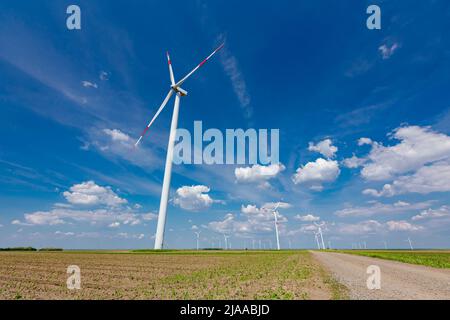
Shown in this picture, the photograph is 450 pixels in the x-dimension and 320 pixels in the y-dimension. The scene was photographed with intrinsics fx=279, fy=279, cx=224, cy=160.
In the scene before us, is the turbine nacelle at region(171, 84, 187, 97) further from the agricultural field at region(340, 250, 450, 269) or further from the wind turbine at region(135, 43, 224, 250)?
the agricultural field at region(340, 250, 450, 269)

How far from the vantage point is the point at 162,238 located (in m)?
88.8

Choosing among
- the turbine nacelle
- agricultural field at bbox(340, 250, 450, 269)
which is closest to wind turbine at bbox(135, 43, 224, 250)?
the turbine nacelle

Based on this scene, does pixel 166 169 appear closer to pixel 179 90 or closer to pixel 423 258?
pixel 179 90

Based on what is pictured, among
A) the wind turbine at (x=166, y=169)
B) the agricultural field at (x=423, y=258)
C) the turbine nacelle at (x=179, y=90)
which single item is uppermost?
the turbine nacelle at (x=179, y=90)

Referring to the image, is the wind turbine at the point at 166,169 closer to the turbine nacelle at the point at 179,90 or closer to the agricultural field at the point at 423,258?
the turbine nacelle at the point at 179,90

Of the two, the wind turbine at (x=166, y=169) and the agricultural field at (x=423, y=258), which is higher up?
the wind turbine at (x=166, y=169)

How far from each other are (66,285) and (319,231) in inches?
7368

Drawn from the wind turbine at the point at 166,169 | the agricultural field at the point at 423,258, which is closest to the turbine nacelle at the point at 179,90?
the wind turbine at the point at 166,169

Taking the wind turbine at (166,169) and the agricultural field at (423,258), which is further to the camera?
the wind turbine at (166,169)

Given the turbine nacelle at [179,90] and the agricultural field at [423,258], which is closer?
the agricultural field at [423,258]
